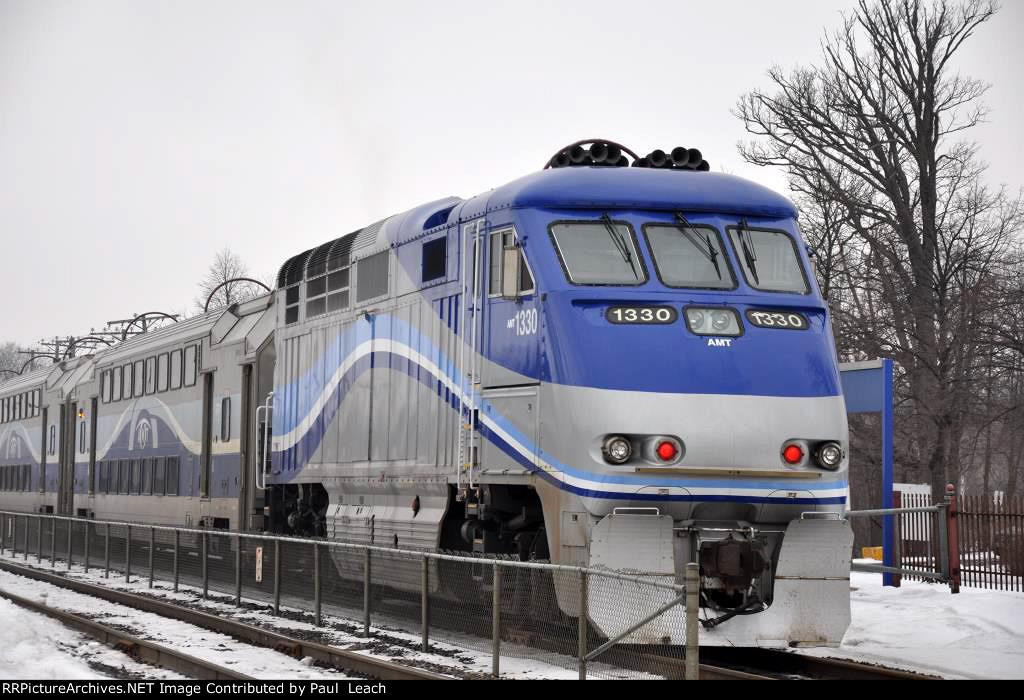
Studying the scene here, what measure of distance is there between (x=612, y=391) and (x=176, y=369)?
50.9 ft

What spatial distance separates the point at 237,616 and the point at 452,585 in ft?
15.0

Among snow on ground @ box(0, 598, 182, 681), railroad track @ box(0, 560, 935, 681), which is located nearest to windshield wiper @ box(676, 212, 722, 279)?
railroad track @ box(0, 560, 935, 681)

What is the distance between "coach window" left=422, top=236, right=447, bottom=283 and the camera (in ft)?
43.8

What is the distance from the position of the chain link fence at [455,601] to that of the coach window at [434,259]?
3.05 metres

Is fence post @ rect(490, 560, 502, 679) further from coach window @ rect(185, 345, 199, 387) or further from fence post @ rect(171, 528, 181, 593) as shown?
coach window @ rect(185, 345, 199, 387)

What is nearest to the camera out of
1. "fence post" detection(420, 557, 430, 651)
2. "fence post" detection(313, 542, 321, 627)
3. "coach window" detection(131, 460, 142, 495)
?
"fence post" detection(420, 557, 430, 651)

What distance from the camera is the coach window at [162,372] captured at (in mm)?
24812

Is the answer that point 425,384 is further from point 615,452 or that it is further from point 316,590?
point 615,452

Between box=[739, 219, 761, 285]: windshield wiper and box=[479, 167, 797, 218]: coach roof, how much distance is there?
0.20 m

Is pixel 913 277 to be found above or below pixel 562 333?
above

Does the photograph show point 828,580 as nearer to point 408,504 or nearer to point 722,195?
point 722,195

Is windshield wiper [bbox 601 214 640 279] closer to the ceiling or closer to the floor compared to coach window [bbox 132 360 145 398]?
closer to the ceiling
